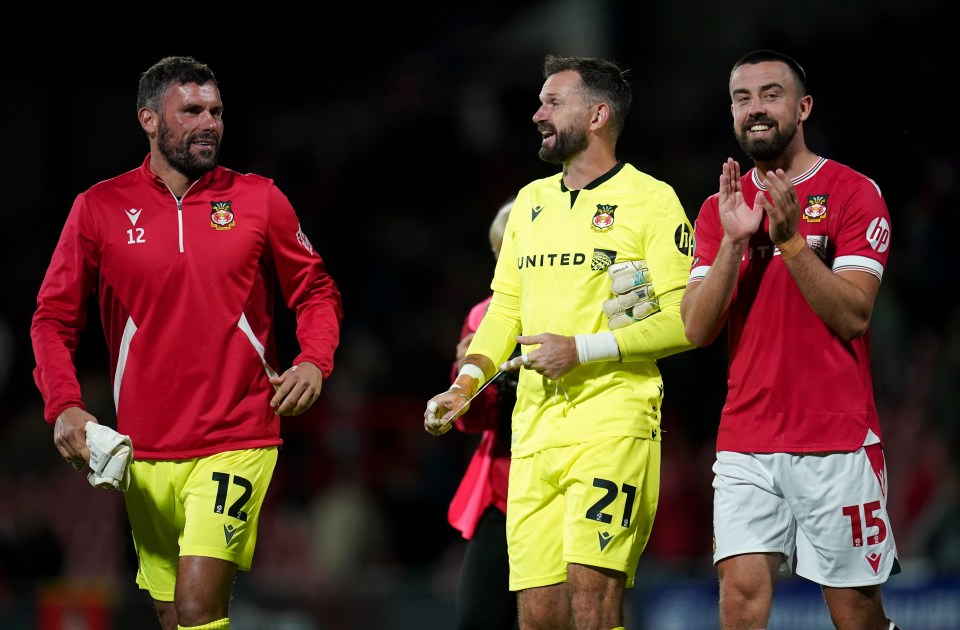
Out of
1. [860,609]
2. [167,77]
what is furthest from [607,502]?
[167,77]

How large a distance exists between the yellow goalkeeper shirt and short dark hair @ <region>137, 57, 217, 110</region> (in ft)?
5.00

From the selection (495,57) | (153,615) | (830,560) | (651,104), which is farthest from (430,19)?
(830,560)

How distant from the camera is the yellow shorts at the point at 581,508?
5.39m

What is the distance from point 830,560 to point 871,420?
54 cm

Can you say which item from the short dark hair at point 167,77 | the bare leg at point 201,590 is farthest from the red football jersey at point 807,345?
the short dark hair at point 167,77

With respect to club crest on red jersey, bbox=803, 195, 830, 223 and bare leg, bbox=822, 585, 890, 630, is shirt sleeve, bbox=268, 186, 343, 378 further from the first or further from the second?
bare leg, bbox=822, 585, 890, 630

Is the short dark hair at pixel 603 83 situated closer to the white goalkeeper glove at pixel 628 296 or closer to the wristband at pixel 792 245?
the white goalkeeper glove at pixel 628 296

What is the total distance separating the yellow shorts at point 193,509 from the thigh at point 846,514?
209 centimetres

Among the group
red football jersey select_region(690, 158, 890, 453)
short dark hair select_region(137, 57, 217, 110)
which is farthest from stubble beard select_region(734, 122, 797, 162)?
short dark hair select_region(137, 57, 217, 110)

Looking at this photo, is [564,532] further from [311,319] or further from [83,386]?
[83,386]

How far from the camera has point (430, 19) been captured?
16.9 metres

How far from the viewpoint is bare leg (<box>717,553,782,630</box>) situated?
16.9 ft

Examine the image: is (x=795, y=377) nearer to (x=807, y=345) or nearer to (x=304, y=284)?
(x=807, y=345)

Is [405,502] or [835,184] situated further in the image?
[405,502]
